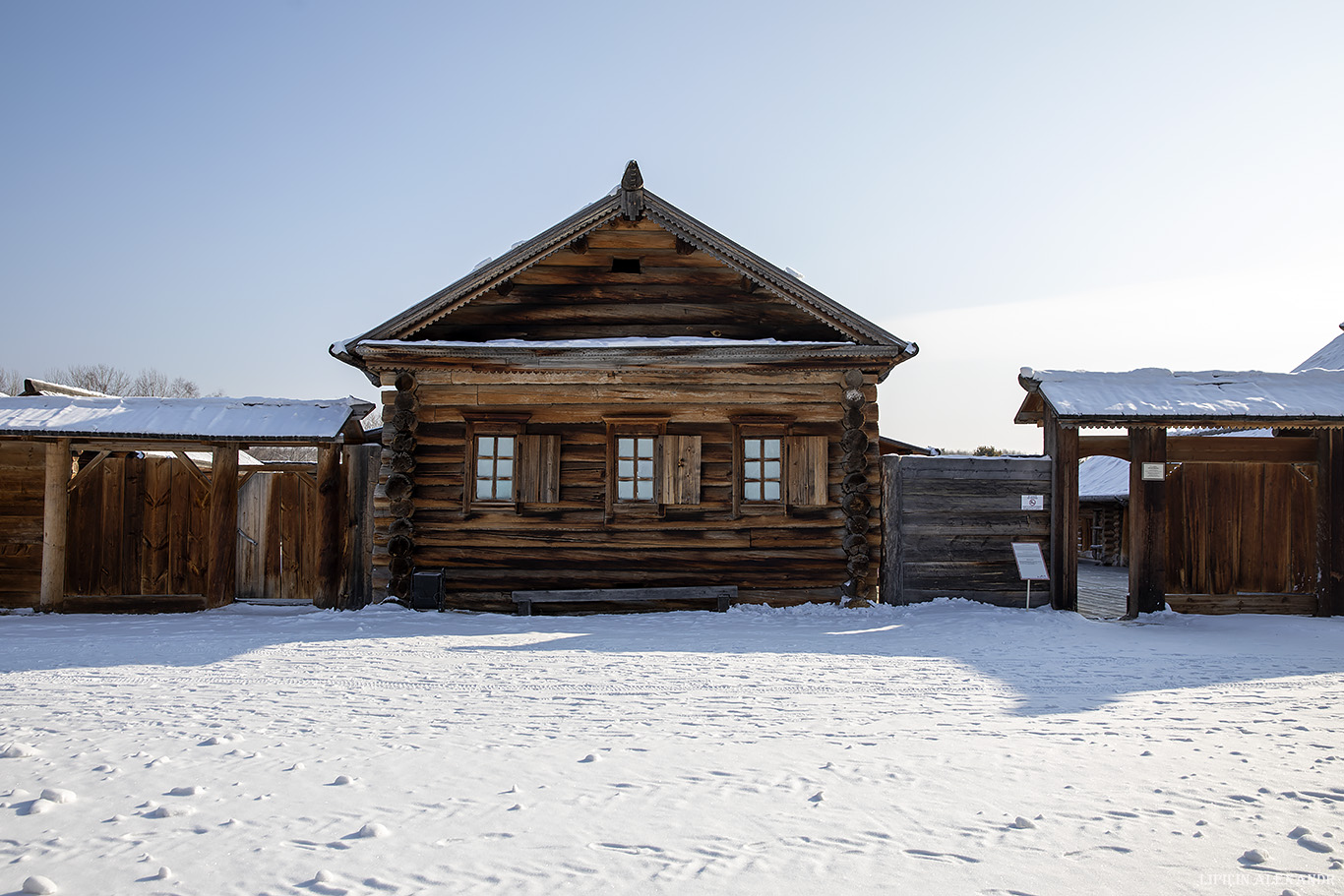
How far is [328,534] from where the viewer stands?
10.9 m

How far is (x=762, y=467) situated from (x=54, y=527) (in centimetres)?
937

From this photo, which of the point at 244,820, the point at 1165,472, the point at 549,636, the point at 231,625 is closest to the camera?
the point at 244,820

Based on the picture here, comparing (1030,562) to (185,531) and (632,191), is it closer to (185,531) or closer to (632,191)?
(632,191)

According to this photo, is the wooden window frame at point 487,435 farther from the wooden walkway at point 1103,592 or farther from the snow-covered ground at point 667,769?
the wooden walkway at point 1103,592

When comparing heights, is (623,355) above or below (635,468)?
above

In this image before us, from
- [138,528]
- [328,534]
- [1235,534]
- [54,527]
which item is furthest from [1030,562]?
[54,527]

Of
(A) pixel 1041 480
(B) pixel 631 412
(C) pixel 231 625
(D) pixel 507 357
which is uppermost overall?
(D) pixel 507 357

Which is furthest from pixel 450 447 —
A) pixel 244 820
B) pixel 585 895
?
pixel 585 895

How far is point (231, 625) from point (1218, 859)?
9710 millimetres

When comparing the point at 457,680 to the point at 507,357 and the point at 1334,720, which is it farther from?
the point at 1334,720

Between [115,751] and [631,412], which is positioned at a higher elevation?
[631,412]

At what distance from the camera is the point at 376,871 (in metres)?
3.14

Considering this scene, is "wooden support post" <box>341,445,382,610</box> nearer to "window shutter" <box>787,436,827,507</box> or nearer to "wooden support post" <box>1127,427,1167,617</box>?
"window shutter" <box>787,436,827,507</box>

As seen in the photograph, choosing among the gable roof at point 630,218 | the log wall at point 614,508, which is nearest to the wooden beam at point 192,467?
the gable roof at point 630,218
